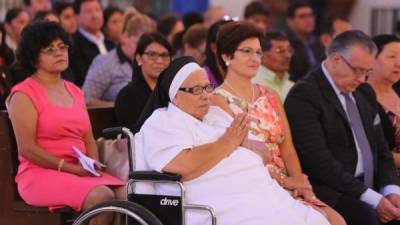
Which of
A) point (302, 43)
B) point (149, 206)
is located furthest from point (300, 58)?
point (149, 206)

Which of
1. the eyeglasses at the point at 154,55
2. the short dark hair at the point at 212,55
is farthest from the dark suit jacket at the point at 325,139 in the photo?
the eyeglasses at the point at 154,55

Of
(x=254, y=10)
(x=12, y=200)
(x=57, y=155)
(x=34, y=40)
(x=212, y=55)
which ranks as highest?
(x=34, y=40)

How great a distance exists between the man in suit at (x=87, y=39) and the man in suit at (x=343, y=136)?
3410mm

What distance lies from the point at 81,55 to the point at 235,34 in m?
3.83

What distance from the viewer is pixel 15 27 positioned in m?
10.2

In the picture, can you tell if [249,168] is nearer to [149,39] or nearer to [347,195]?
[347,195]

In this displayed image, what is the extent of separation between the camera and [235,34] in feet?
20.7

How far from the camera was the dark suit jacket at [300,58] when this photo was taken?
403 inches

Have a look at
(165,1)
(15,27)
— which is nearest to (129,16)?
(15,27)

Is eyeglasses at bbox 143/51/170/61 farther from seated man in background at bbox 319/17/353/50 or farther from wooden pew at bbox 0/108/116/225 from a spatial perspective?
seated man in background at bbox 319/17/353/50

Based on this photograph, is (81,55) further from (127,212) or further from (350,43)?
(127,212)

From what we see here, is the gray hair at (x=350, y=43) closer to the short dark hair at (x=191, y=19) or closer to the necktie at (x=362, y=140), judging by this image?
the necktie at (x=362, y=140)

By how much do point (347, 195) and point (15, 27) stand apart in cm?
491

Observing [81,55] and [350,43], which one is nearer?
[350,43]
